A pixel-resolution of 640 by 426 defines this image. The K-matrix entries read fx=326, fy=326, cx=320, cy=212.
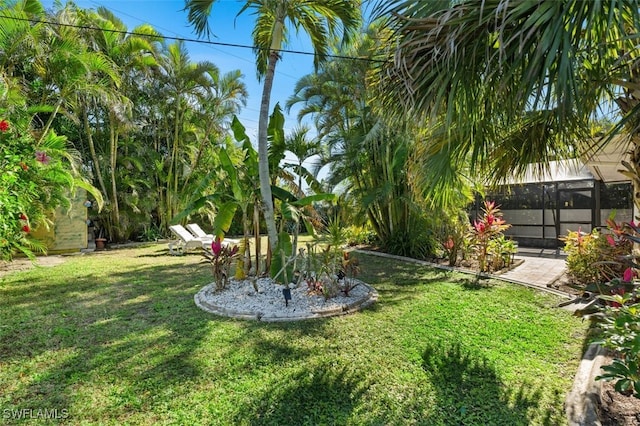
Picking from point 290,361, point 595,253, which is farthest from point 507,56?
point 595,253

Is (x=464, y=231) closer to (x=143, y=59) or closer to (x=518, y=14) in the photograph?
(x=518, y=14)

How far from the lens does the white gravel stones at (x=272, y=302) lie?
18.1ft

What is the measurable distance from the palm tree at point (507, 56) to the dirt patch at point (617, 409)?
2502 mm

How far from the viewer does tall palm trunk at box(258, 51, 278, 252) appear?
6586 mm

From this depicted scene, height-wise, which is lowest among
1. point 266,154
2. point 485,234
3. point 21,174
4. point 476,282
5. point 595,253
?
point 476,282

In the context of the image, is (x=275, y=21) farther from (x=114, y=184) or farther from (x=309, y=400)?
(x=114, y=184)

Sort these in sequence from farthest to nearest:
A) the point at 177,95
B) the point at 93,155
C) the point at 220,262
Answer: the point at 177,95, the point at 93,155, the point at 220,262

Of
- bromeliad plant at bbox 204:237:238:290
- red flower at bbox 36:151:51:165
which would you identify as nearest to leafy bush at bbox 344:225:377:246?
bromeliad plant at bbox 204:237:238:290

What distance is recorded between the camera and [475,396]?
3.21 m

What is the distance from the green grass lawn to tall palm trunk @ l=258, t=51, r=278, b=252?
215cm

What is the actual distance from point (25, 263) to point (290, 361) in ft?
36.5

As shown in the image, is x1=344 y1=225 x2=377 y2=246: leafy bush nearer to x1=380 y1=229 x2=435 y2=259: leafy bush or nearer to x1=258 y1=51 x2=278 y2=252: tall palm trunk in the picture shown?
x1=380 y1=229 x2=435 y2=259: leafy bush

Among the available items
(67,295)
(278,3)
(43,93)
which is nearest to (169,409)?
(67,295)

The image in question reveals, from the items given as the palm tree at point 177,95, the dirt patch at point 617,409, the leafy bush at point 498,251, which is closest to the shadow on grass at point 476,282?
the leafy bush at point 498,251
